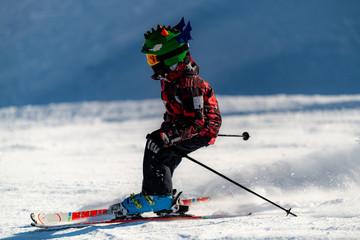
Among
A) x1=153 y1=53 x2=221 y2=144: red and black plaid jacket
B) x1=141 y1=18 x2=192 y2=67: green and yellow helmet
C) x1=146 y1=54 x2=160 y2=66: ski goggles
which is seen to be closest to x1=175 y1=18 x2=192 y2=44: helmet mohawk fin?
x1=141 y1=18 x2=192 y2=67: green and yellow helmet

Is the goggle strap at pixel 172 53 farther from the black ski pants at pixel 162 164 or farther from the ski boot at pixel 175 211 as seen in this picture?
the ski boot at pixel 175 211

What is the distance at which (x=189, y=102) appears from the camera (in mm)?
2898

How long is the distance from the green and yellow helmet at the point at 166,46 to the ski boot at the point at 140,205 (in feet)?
4.71

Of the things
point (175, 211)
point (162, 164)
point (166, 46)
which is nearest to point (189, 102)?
point (166, 46)

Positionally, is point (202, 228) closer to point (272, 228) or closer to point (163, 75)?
point (272, 228)

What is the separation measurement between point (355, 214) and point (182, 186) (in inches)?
114

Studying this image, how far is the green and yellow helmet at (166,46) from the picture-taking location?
3035 mm

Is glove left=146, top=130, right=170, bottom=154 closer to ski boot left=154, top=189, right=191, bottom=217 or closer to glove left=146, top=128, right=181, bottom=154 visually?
glove left=146, top=128, right=181, bottom=154

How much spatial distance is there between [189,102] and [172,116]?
0.40 meters

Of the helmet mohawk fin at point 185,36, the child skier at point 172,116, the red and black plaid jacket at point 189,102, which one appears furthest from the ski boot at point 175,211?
the helmet mohawk fin at point 185,36

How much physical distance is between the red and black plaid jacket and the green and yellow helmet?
0.09 meters

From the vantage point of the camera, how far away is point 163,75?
307 centimetres

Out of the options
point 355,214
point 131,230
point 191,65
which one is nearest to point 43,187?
point 131,230

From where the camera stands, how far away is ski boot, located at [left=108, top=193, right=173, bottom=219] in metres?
3.28
